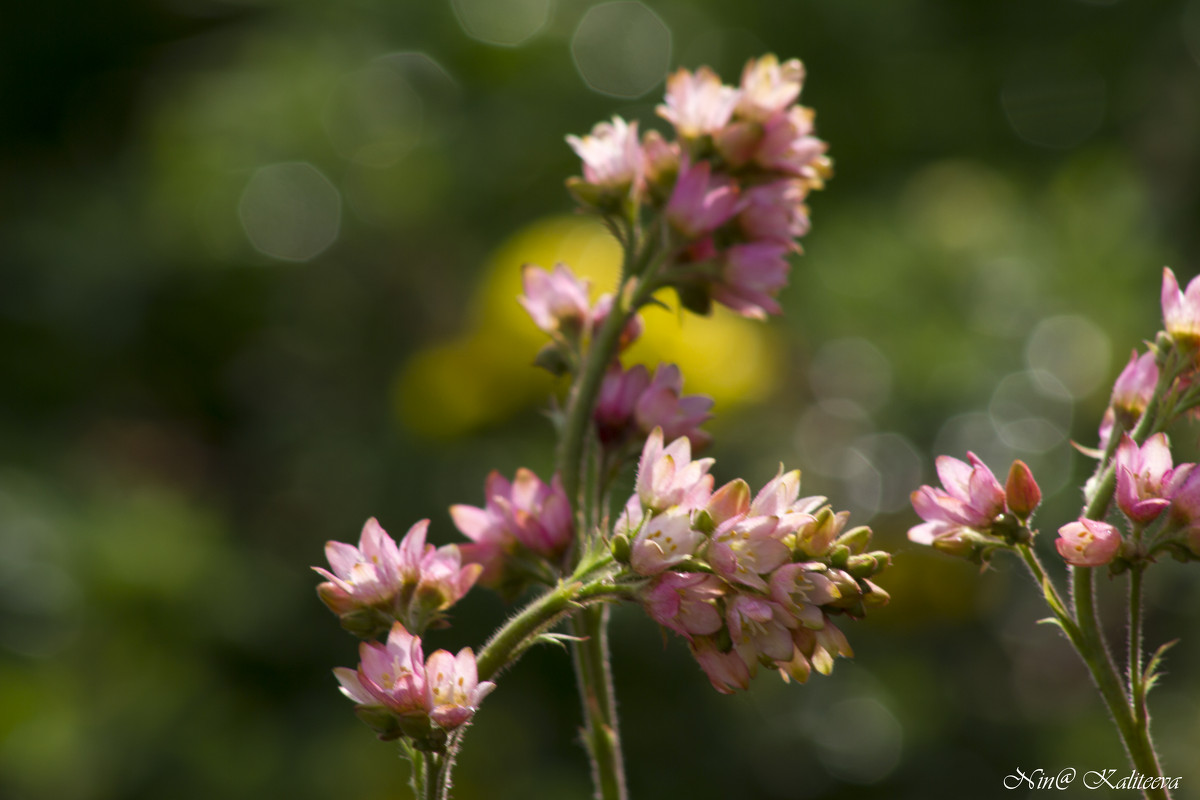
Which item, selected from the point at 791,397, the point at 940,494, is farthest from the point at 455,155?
the point at 940,494

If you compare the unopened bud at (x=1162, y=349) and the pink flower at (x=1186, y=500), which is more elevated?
the unopened bud at (x=1162, y=349)

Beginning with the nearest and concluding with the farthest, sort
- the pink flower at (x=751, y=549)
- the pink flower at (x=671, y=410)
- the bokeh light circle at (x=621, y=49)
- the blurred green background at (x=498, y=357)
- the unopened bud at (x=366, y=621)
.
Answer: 1. the pink flower at (x=751, y=549)
2. the unopened bud at (x=366, y=621)
3. the pink flower at (x=671, y=410)
4. the blurred green background at (x=498, y=357)
5. the bokeh light circle at (x=621, y=49)

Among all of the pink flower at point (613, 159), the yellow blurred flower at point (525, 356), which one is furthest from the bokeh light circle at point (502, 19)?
the pink flower at point (613, 159)

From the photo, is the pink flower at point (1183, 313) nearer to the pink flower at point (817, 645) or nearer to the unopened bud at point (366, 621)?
the pink flower at point (817, 645)

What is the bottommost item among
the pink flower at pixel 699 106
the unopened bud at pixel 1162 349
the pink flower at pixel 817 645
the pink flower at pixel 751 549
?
the pink flower at pixel 817 645

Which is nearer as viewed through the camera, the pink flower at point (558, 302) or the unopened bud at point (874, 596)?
the unopened bud at point (874, 596)

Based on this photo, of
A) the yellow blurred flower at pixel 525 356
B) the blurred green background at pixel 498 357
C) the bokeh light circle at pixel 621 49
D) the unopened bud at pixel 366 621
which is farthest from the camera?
the bokeh light circle at pixel 621 49

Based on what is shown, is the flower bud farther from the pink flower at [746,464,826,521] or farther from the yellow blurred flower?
the yellow blurred flower
